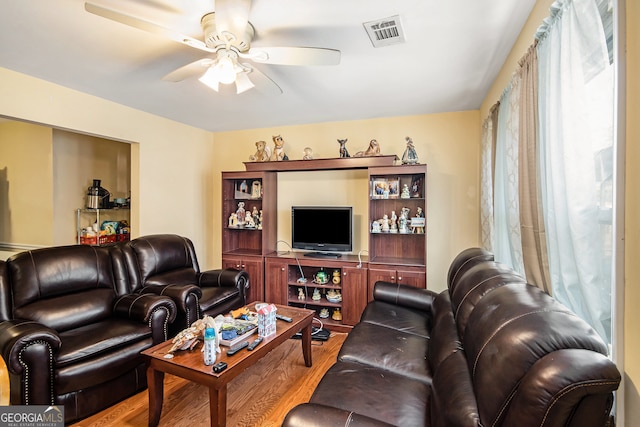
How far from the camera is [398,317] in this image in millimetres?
2406

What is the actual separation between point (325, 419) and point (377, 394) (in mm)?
452

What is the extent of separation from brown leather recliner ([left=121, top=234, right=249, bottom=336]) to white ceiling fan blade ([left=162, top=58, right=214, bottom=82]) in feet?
5.85

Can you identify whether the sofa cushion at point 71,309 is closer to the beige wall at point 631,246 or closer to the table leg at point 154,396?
the table leg at point 154,396

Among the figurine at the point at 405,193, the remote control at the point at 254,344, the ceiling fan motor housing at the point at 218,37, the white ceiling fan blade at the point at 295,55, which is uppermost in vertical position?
the ceiling fan motor housing at the point at 218,37

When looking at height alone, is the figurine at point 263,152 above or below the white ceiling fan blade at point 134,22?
below

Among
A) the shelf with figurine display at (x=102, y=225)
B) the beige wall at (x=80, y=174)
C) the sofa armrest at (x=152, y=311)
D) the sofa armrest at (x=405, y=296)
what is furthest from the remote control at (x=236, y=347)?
the beige wall at (x=80, y=174)

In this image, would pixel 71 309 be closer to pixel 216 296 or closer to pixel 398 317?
pixel 216 296

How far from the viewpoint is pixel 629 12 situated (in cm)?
89

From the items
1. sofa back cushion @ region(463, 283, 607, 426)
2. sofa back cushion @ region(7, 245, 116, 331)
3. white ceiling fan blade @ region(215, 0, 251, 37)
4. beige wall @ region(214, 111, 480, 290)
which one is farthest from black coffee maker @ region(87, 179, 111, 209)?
sofa back cushion @ region(463, 283, 607, 426)

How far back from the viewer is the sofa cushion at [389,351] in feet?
5.59

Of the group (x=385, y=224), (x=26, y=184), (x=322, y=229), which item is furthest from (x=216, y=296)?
(x=26, y=184)

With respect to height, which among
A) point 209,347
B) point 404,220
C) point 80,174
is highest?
point 80,174

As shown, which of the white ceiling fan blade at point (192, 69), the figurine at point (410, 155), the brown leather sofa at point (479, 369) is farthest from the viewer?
the figurine at point (410, 155)

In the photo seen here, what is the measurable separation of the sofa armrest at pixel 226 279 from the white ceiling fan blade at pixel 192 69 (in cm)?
207
